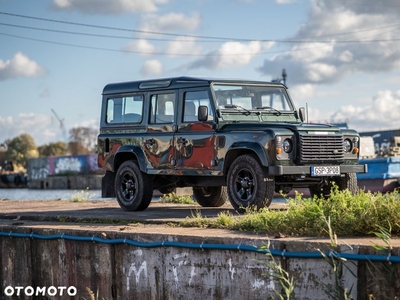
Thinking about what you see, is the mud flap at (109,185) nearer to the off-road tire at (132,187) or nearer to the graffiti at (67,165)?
the off-road tire at (132,187)

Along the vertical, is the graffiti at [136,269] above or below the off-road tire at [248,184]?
below

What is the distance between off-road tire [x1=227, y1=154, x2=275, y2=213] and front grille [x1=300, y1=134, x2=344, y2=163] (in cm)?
73

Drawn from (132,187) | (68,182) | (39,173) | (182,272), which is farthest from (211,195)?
(39,173)

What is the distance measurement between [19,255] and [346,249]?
5.79 m

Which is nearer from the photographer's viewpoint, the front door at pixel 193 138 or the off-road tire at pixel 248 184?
the off-road tire at pixel 248 184

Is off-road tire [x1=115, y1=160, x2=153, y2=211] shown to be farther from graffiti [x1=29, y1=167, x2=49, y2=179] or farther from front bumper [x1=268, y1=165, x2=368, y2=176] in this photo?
graffiti [x1=29, y1=167, x2=49, y2=179]

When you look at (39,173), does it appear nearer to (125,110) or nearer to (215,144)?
(125,110)

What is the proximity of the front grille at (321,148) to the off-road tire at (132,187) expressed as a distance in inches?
123

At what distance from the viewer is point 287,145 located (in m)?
12.2

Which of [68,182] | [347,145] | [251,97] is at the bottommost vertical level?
[347,145]

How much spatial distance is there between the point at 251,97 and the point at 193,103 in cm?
99

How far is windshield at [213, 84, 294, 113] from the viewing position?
13.2 metres

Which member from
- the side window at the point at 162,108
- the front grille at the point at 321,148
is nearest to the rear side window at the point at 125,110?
the side window at the point at 162,108

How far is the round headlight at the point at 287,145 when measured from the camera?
12117mm
